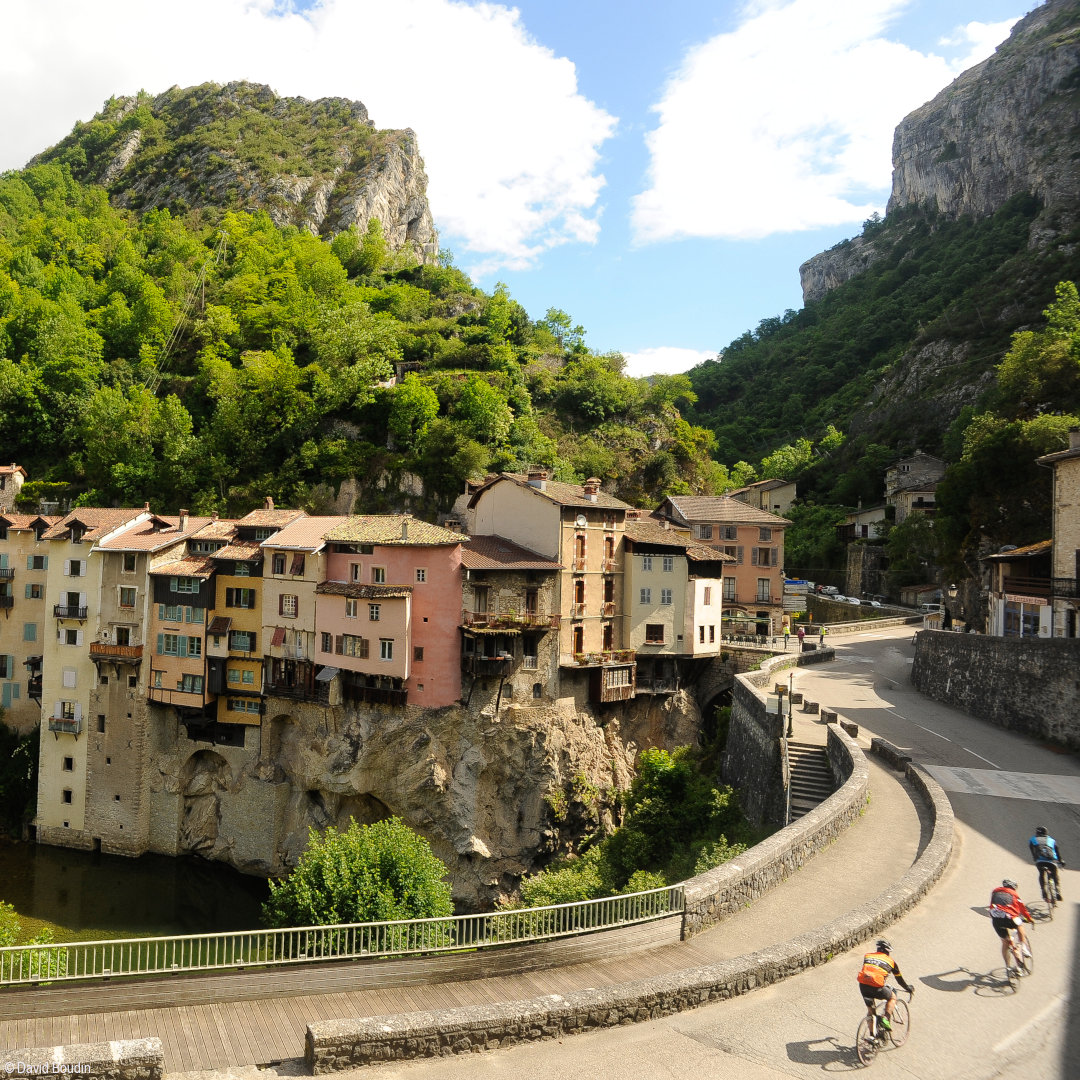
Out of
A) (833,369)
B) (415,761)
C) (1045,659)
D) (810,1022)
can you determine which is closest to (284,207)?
(833,369)

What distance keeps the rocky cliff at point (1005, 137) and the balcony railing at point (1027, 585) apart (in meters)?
77.9

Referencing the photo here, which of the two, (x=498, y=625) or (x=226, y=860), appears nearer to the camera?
(x=498, y=625)

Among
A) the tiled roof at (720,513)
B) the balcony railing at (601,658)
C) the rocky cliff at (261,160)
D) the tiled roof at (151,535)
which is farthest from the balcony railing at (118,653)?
the rocky cliff at (261,160)

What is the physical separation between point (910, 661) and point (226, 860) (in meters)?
39.3

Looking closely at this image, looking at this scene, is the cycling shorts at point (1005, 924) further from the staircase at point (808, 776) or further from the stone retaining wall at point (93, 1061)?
the stone retaining wall at point (93, 1061)

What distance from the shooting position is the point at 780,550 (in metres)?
55.4

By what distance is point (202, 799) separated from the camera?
148ft

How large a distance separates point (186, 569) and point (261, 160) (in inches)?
4104

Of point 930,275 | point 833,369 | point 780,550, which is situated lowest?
point 780,550

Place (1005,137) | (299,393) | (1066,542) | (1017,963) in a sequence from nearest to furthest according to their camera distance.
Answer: (1017,963)
(1066,542)
(299,393)
(1005,137)

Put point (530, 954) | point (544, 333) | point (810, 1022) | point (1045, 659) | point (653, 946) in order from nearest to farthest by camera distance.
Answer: point (810, 1022), point (530, 954), point (653, 946), point (1045, 659), point (544, 333)

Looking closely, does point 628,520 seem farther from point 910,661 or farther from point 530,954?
point 530,954

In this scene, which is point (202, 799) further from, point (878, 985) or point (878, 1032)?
point (878, 985)

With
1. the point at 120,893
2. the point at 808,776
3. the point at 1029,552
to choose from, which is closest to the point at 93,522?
the point at 120,893
